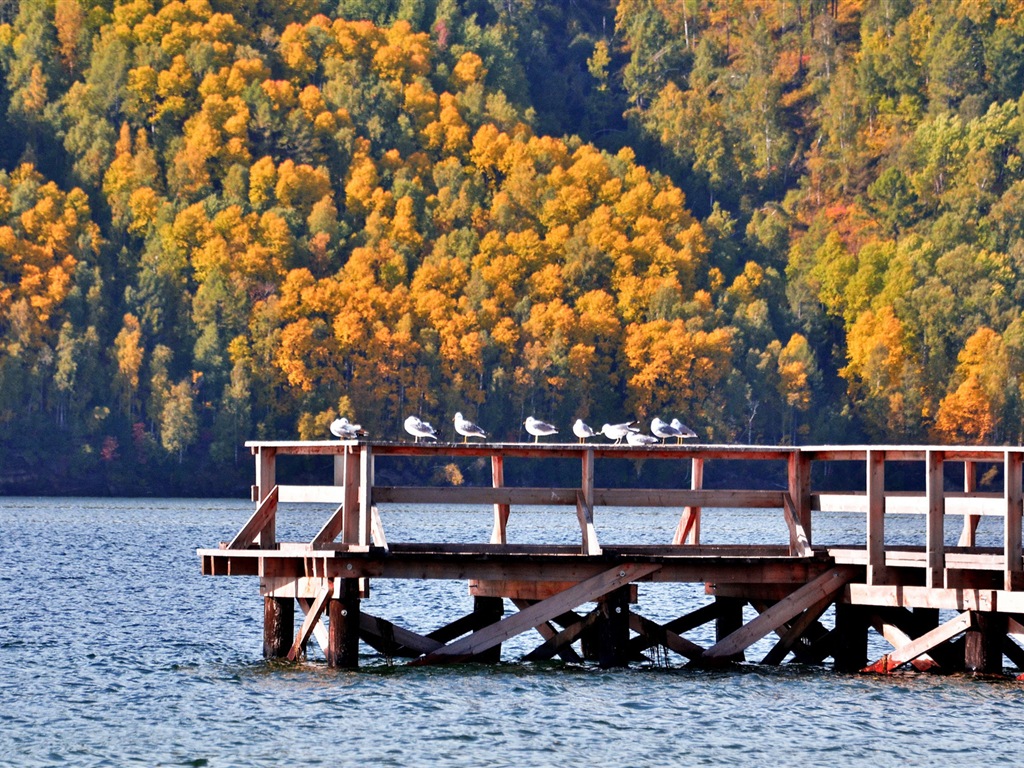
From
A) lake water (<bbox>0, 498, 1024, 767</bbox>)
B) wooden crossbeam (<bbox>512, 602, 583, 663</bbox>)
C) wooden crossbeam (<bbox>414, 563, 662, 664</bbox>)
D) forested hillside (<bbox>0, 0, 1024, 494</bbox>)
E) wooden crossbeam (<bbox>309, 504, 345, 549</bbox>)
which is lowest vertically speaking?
lake water (<bbox>0, 498, 1024, 767</bbox>)

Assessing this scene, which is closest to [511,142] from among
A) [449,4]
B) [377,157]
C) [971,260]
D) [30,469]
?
[377,157]

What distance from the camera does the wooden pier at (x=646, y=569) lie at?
93.4 ft

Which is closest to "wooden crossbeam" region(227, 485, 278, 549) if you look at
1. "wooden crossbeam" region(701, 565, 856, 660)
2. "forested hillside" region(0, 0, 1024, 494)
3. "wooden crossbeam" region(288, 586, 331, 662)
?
"wooden crossbeam" region(288, 586, 331, 662)

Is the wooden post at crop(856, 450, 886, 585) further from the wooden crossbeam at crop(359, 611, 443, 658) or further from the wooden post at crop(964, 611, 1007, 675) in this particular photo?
the wooden crossbeam at crop(359, 611, 443, 658)

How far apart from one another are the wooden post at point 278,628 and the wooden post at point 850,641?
316 inches

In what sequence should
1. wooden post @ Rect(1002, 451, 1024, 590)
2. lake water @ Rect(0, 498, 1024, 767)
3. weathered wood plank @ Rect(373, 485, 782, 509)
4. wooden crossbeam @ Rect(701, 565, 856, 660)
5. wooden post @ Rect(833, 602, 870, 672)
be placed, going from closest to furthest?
lake water @ Rect(0, 498, 1024, 767), wooden post @ Rect(1002, 451, 1024, 590), weathered wood plank @ Rect(373, 485, 782, 509), wooden crossbeam @ Rect(701, 565, 856, 660), wooden post @ Rect(833, 602, 870, 672)

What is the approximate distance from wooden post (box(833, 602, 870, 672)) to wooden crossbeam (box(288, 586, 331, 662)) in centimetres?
749

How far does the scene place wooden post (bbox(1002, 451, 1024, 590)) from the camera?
27.7 m

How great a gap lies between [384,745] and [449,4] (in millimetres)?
154536

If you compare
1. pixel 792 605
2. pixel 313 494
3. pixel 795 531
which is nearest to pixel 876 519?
pixel 795 531

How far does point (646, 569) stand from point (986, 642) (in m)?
4.73

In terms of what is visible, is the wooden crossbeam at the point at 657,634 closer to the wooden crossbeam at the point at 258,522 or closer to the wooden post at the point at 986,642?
the wooden post at the point at 986,642

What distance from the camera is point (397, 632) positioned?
1188 inches

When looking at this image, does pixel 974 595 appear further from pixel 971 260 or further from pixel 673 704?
pixel 971 260
